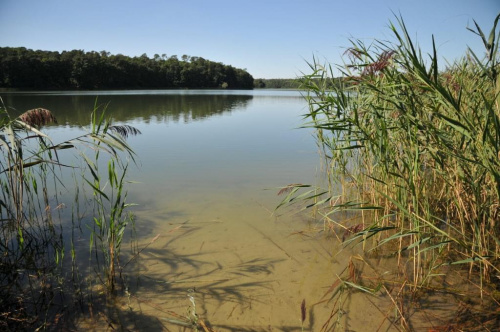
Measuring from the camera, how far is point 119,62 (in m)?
60.5

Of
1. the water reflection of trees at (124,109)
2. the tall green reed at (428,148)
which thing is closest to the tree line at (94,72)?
the water reflection of trees at (124,109)

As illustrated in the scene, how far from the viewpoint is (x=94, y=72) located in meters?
53.4

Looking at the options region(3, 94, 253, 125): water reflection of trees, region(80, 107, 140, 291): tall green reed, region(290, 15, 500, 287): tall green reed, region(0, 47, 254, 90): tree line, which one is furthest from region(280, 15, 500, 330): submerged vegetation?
region(0, 47, 254, 90): tree line

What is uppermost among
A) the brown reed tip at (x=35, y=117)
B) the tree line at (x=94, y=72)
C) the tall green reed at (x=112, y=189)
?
the tree line at (x=94, y=72)

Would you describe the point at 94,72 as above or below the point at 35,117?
above

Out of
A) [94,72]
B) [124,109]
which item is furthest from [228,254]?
[94,72]

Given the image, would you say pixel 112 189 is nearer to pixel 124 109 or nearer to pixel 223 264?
pixel 223 264

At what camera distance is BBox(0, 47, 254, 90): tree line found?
41463 millimetres

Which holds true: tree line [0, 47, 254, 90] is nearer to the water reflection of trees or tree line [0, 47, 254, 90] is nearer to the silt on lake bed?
the water reflection of trees

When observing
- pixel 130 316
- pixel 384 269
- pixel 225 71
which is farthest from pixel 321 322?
pixel 225 71

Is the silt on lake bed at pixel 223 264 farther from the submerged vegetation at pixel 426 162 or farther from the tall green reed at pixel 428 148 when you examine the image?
the tall green reed at pixel 428 148

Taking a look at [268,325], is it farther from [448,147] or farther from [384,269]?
[448,147]

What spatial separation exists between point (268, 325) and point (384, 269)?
124 centimetres

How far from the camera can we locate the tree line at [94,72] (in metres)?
41.5
